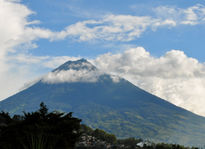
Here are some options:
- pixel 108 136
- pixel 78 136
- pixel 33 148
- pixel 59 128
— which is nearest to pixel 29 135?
pixel 33 148

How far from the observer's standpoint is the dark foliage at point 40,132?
27.7m

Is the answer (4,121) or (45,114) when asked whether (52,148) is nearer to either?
(45,114)

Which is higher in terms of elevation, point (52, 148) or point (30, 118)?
point (30, 118)

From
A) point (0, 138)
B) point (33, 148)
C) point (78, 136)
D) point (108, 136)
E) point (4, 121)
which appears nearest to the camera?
point (33, 148)

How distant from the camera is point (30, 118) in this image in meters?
28.7

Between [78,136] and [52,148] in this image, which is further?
[78,136]

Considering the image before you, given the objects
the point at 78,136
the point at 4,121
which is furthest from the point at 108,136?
the point at 78,136

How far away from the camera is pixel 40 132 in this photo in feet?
90.3

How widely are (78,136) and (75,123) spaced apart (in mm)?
1371

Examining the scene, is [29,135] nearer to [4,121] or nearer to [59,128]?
[59,128]

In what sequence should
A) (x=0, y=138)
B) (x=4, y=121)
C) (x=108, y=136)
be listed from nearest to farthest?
(x=0, y=138)
(x=4, y=121)
(x=108, y=136)

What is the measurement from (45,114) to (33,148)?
3882mm

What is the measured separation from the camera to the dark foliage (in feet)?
90.8

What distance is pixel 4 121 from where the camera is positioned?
38.8 m
